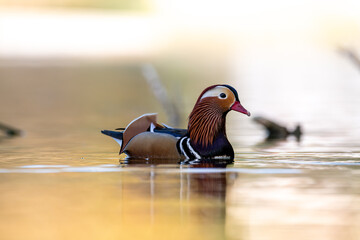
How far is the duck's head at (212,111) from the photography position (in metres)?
13.9

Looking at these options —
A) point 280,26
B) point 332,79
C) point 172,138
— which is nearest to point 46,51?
point 280,26

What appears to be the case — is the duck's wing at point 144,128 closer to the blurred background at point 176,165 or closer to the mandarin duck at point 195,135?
the mandarin duck at point 195,135

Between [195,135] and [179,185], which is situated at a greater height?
[195,135]

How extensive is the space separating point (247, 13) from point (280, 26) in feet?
13.2

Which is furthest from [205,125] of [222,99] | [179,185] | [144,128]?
[179,185]

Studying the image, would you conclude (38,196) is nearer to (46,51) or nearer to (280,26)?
(46,51)

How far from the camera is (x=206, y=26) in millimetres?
90875

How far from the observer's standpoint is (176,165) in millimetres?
13242

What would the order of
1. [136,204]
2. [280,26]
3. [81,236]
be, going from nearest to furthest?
[81,236], [136,204], [280,26]

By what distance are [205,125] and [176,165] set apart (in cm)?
93

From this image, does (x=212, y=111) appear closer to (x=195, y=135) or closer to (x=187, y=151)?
(x=195, y=135)

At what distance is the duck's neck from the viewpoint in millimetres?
13852

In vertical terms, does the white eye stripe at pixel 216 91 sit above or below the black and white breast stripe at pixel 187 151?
above

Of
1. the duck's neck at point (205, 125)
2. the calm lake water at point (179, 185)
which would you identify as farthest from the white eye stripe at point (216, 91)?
the calm lake water at point (179, 185)
